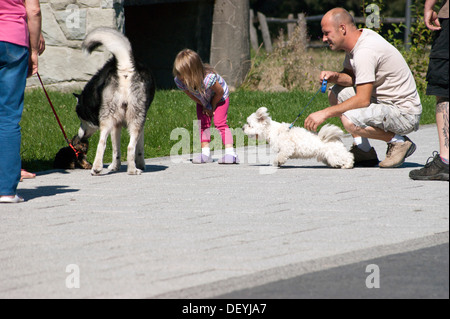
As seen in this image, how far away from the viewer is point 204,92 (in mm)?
8633

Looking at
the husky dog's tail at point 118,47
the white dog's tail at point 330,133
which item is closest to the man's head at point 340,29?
the white dog's tail at point 330,133

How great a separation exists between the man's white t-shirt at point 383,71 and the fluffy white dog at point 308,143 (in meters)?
0.61

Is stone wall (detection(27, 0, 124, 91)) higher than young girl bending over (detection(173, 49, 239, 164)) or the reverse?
higher

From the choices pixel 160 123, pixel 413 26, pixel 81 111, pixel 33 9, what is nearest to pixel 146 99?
pixel 81 111

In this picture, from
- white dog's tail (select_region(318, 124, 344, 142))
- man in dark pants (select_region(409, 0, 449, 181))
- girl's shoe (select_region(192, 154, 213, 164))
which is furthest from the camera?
girl's shoe (select_region(192, 154, 213, 164))

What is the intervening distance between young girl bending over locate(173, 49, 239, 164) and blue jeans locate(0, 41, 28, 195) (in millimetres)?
2298

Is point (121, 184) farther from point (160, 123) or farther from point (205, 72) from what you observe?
point (160, 123)

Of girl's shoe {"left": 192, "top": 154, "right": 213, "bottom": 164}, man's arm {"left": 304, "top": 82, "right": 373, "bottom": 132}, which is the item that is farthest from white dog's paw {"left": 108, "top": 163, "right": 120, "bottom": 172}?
man's arm {"left": 304, "top": 82, "right": 373, "bottom": 132}

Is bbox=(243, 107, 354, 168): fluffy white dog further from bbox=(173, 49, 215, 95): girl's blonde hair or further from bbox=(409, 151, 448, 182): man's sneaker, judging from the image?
bbox=(409, 151, 448, 182): man's sneaker

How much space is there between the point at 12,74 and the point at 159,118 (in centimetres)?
514

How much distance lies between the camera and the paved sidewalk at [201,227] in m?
4.31

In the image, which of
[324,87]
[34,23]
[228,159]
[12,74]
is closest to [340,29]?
[324,87]

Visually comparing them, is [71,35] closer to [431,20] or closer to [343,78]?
[343,78]

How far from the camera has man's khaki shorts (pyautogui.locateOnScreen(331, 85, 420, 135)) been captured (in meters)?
7.76
